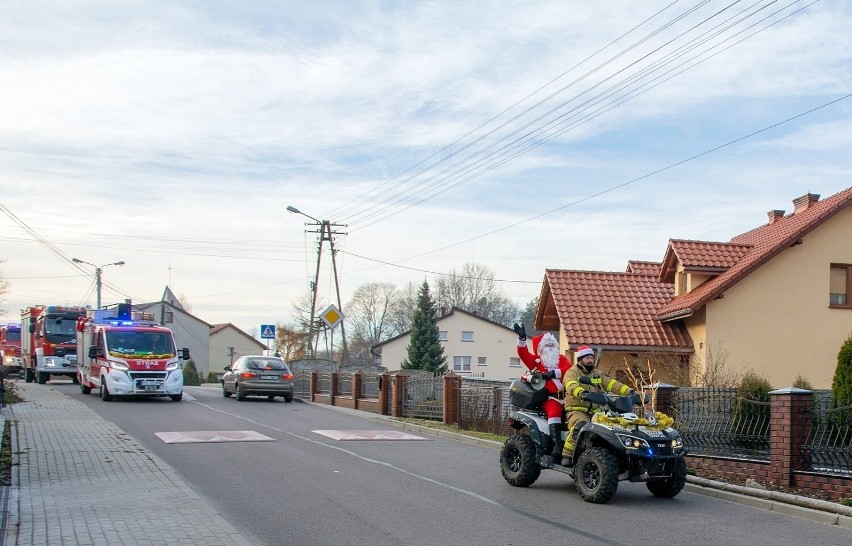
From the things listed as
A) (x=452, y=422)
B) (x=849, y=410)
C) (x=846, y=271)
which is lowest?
(x=452, y=422)

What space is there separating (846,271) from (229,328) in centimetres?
9177

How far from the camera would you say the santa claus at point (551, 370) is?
39.8 ft

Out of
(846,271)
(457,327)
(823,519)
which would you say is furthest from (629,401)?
(457,327)

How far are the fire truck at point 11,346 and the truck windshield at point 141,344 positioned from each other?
70.6 feet

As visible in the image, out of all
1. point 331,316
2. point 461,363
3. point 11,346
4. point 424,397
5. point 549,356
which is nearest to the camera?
point 549,356

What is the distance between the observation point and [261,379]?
3019 cm

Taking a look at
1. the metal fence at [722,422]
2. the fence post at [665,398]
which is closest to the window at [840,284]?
the fence post at [665,398]

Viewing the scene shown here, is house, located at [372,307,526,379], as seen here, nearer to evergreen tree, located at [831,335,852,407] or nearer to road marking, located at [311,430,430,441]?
road marking, located at [311,430,430,441]

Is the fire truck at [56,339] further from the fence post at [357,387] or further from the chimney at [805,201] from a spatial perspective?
the chimney at [805,201]

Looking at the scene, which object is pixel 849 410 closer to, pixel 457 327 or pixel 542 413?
pixel 542 413

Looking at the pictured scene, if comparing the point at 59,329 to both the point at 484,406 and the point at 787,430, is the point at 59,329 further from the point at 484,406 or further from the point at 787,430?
the point at 787,430

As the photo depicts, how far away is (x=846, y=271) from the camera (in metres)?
27.2

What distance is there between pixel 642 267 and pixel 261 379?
13521 mm

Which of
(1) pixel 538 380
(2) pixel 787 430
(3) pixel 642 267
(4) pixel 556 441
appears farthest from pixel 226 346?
(2) pixel 787 430
